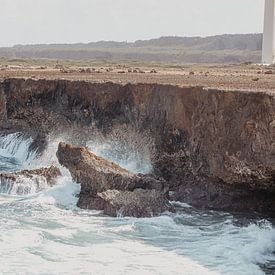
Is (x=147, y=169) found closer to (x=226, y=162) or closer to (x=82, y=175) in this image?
(x=82, y=175)

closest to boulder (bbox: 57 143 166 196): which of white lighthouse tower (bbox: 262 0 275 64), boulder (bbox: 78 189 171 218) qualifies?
boulder (bbox: 78 189 171 218)

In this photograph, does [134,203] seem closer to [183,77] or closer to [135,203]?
[135,203]

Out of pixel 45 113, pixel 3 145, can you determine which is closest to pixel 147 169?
pixel 45 113

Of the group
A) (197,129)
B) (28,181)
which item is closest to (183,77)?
(197,129)

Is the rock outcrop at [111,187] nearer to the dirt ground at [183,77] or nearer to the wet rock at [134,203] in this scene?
the wet rock at [134,203]

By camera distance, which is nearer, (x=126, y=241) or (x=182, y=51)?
(x=126, y=241)

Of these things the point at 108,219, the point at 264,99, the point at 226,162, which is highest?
the point at 264,99
